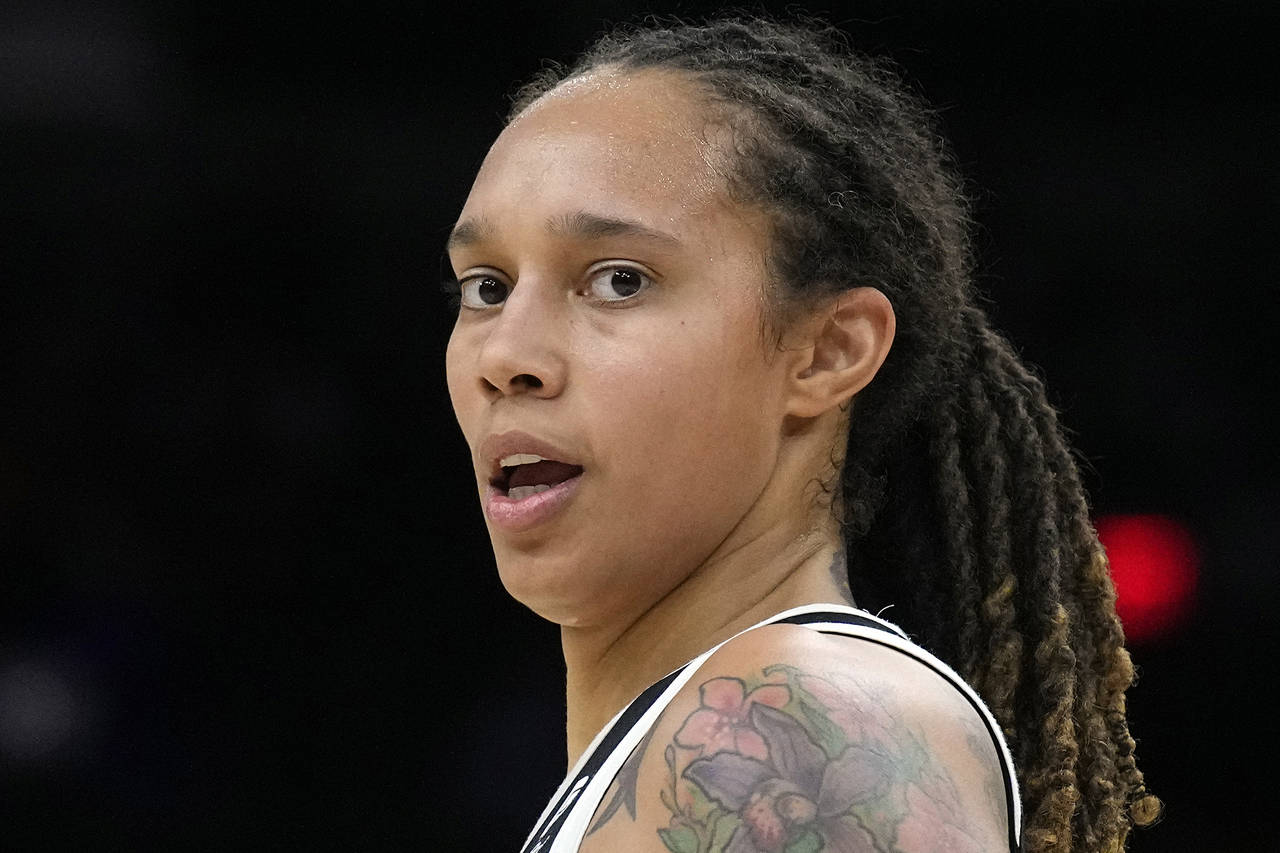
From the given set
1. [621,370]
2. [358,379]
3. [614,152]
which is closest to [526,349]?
[621,370]

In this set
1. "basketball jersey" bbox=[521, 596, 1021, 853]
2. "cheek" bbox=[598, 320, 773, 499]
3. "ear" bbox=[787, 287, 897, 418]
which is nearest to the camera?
"basketball jersey" bbox=[521, 596, 1021, 853]

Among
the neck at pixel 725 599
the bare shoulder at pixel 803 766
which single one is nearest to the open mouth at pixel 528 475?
the neck at pixel 725 599

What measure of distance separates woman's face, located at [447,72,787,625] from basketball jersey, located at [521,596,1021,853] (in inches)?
5.6

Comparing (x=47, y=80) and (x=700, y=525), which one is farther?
(x=47, y=80)

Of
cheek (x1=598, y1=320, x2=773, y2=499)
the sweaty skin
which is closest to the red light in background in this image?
the sweaty skin

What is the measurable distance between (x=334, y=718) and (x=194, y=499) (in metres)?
0.51

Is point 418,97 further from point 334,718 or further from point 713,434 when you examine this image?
point 713,434

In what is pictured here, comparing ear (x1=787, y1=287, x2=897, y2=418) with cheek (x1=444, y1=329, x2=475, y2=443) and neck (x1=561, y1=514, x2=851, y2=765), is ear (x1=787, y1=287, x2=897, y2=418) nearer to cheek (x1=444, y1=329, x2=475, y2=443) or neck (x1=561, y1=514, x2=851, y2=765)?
neck (x1=561, y1=514, x2=851, y2=765)

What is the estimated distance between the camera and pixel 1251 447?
3.02 meters

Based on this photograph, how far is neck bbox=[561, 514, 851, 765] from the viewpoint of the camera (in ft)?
4.89

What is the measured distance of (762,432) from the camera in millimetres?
1476

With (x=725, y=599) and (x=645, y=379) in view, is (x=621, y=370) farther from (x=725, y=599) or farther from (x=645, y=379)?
(x=725, y=599)

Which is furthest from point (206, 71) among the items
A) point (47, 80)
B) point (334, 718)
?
point (334, 718)

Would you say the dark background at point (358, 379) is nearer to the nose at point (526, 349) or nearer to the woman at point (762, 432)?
the woman at point (762, 432)
